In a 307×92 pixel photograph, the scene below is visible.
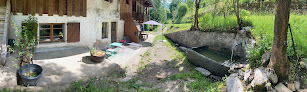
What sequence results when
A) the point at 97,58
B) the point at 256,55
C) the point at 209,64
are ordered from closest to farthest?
the point at 256,55 < the point at 209,64 < the point at 97,58

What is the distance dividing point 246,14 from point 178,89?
6.79m

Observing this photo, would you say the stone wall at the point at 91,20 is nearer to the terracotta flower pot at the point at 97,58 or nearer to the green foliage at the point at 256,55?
the terracotta flower pot at the point at 97,58

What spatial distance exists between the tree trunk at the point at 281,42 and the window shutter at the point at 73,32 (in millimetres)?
9206

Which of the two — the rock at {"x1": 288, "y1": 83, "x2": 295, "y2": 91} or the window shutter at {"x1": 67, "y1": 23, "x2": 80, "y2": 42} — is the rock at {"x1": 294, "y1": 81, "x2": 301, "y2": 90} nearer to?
the rock at {"x1": 288, "y1": 83, "x2": 295, "y2": 91}

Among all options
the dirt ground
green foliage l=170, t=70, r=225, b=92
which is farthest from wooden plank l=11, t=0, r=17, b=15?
green foliage l=170, t=70, r=225, b=92

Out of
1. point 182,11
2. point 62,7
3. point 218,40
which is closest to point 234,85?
point 218,40

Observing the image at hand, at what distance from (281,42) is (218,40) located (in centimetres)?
595

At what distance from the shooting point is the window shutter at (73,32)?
10.2m

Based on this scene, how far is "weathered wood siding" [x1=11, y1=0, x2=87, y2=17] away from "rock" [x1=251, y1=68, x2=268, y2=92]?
9.01 meters

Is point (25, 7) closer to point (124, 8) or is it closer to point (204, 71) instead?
point (124, 8)

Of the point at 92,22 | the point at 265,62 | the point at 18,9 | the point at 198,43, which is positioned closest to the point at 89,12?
the point at 92,22

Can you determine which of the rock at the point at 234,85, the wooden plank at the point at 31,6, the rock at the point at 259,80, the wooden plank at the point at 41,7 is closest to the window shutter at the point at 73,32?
the wooden plank at the point at 41,7

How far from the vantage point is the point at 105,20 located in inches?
510

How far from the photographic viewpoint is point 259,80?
185 inches
